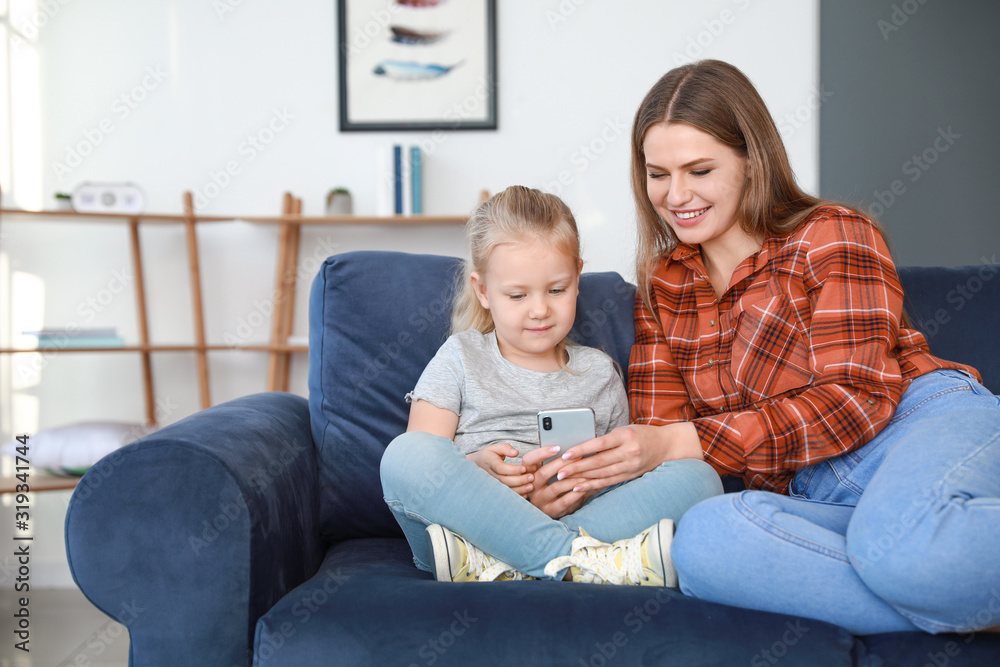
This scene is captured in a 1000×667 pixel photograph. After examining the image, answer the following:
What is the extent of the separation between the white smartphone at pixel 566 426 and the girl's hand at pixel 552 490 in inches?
2.1

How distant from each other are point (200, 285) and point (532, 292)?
6.14 ft

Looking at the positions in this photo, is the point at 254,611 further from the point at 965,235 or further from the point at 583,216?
the point at 965,235

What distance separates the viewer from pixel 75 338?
2.55m

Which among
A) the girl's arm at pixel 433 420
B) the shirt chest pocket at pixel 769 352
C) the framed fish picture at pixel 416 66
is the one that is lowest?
the girl's arm at pixel 433 420

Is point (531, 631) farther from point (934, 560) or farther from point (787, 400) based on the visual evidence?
point (787, 400)

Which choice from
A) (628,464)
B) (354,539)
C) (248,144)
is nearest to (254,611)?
(354,539)

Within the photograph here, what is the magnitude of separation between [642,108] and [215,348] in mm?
1862

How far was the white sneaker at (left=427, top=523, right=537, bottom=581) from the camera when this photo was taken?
1.07 m

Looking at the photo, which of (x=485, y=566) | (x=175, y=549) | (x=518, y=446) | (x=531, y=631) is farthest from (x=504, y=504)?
(x=175, y=549)

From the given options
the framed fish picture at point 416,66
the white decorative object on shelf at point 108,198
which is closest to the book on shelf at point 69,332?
the white decorative object on shelf at point 108,198

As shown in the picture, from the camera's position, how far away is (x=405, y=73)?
2990 millimetres

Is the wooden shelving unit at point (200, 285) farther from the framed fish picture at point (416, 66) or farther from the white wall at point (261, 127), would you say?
Result: the framed fish picture at point (416, 66)

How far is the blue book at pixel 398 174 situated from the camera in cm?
281

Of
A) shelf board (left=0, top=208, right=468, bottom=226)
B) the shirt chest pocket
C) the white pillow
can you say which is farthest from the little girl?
the white pillow
